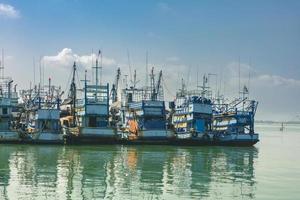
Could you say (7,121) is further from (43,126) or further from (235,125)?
(235,125)

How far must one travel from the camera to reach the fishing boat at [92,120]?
225ft

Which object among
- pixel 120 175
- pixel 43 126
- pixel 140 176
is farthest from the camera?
pixel 43 126

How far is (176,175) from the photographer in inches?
1484

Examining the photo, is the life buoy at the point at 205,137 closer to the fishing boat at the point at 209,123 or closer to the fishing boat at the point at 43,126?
the fishing boat at the point at 209,123

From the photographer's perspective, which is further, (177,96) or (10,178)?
(177,96)

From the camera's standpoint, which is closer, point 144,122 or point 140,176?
point 140,176

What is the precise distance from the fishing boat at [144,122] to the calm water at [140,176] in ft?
47.1

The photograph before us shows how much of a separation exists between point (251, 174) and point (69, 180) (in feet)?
46.2

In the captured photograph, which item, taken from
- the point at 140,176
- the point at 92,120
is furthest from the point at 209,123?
the point at 140,176

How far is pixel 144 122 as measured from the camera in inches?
2936

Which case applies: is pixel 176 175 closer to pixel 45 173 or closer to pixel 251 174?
pixel 251 174

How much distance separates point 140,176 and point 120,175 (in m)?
1.36

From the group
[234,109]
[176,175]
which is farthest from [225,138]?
[176,175]

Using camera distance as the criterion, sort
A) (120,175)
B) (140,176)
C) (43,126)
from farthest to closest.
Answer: (43,126) → (120,175) → (140,176)
